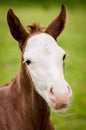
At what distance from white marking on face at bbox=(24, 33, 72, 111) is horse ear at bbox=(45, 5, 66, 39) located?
6cm

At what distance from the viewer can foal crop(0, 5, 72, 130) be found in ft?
5.18

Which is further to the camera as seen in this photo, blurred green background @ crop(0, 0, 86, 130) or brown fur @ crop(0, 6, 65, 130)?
blurred green background @ crop(0, 0, 86, 130)

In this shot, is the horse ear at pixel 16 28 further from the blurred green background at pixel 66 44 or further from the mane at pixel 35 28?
the blurred green background at pixel 66 44

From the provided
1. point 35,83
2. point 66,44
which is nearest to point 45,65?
point 35,83

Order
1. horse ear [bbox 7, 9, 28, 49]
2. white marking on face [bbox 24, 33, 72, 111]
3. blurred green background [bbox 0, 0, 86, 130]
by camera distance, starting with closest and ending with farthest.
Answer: white marking on face [bbox 24, 33, 72, 111], horse ear [bbox 7, 9, 28, 49], blurred green background [bbox 0, 0, 86, 130]

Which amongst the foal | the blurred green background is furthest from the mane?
the blurred green background

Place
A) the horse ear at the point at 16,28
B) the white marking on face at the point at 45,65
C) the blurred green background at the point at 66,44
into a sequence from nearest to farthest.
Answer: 1. the white marking on face at the point at 45,65
2. the horse ear at the point at 16,28
3. the blurred green background at the point at 66,44

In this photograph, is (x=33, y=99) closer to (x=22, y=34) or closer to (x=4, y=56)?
(x=22, y=34)

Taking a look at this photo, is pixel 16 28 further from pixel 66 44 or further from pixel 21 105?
pixel 66 44

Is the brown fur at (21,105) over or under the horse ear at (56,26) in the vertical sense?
under

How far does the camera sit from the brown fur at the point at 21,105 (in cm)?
168

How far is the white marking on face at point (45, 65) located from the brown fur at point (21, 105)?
4cm

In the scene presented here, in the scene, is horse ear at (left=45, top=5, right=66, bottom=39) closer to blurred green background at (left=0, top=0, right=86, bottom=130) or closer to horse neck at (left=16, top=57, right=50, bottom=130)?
horse neck at (left=16, top=57, right=50, bottom=130)

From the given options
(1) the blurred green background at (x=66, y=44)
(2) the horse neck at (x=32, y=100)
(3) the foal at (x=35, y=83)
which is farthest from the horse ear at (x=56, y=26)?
(1) the blurred green background at (x=66, y=44)
